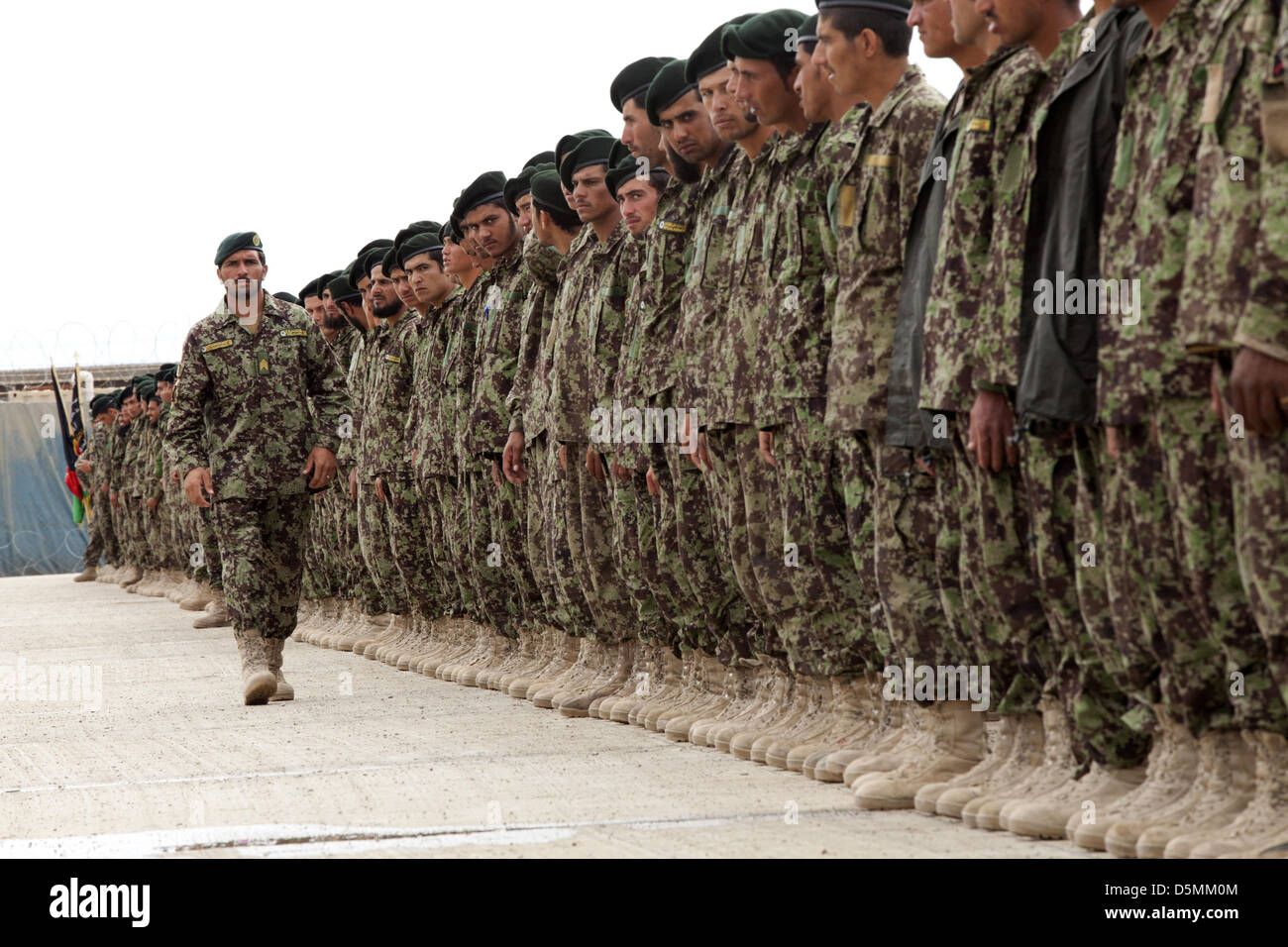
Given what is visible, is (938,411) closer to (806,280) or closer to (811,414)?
(811,414)

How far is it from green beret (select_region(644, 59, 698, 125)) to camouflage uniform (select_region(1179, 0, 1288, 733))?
3607 mm

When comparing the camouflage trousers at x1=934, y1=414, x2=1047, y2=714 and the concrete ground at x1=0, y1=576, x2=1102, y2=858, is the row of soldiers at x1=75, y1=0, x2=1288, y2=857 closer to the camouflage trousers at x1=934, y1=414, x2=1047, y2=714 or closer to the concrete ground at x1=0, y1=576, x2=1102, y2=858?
the camouflage trousers at x1=934, y1=414, x2=1047, y2=714

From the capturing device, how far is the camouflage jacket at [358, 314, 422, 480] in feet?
39.6

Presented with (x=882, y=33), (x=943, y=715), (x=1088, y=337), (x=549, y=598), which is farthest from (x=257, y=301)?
(x=1088, y=337)

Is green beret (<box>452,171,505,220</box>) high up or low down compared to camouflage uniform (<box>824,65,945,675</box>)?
up

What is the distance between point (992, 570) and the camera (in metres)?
4.74

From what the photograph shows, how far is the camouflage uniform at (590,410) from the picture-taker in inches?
326

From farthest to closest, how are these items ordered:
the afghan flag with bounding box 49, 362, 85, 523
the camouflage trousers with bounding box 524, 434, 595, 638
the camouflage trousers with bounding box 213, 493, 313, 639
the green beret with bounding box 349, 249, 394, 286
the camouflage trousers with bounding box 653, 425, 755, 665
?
1. the afghan flag with bounding box 49, 362, 85, 523
2. the green beret with bounding box 349, 249, 394, 286
3. the camouflage trousers with bounding box 213, 493, 313, 639
4. the camouflage trousers with bounding box 524, 434, 595, 638
5. the camouflage trousers with bounding box 653, 425, 755, 665

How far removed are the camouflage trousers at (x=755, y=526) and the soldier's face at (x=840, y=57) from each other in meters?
1.26

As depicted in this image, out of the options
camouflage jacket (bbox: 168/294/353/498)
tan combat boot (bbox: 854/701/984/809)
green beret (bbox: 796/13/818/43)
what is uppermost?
green beret (bbox: 796/13/818/43)

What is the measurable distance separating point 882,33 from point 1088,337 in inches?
73.1

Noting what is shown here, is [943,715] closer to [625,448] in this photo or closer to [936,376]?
[936,376]

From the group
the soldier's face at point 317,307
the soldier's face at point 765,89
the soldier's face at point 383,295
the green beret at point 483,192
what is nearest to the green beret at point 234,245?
the green beret at point 483,192

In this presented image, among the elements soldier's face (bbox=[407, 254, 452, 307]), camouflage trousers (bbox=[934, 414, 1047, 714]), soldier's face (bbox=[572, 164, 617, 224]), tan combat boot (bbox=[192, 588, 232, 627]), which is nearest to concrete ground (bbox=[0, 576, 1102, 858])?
camouflage trousers (bbox=[934, 414, 1047, 714])
